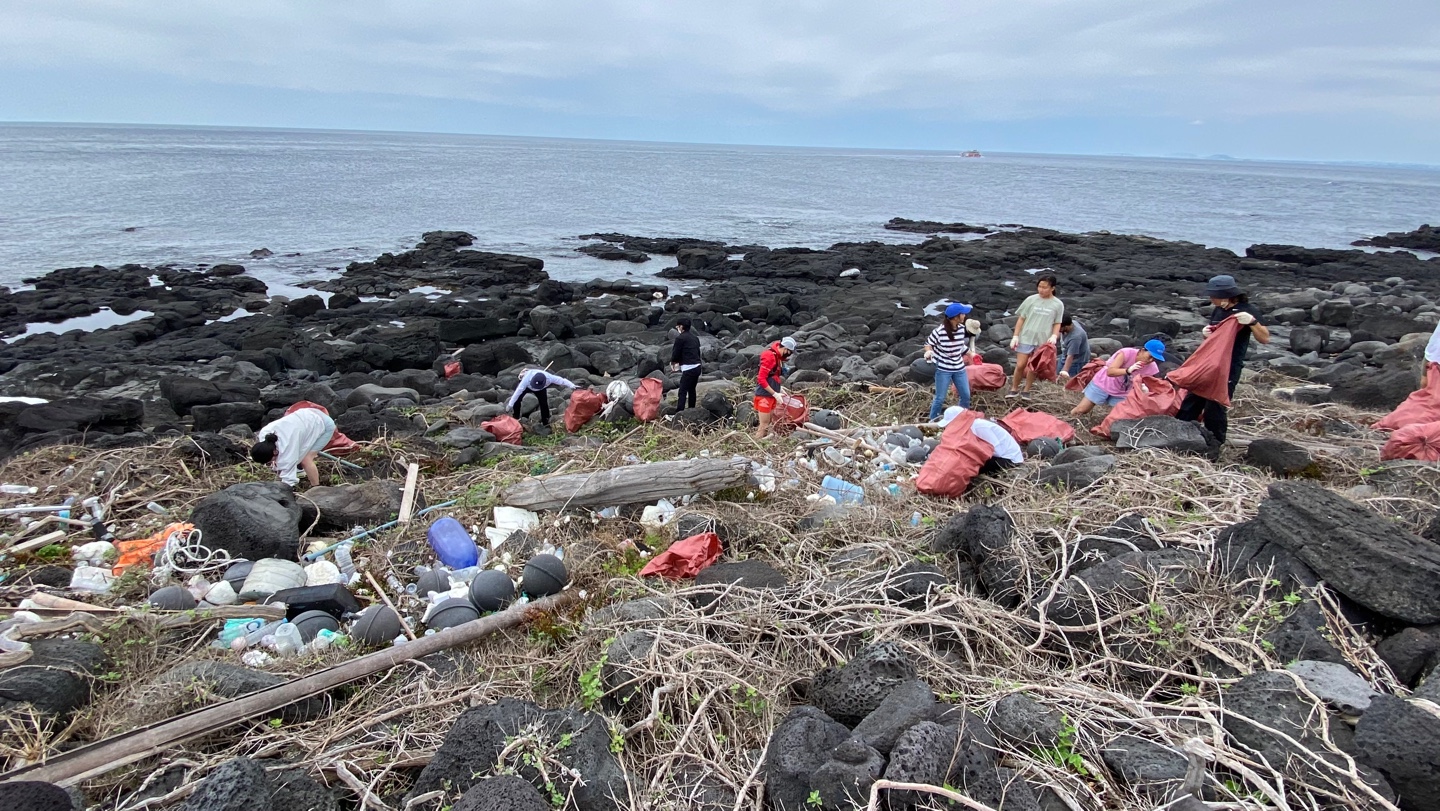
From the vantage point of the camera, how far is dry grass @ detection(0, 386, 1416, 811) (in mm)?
2908

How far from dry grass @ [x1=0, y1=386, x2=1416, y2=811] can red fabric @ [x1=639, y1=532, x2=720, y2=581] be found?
0.16m

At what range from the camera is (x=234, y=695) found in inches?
130

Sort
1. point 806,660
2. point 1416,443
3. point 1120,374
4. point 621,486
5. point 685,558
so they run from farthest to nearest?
point 1120,374 → point 1416,443 → point 621,486 → point 685,558 → point 806,660

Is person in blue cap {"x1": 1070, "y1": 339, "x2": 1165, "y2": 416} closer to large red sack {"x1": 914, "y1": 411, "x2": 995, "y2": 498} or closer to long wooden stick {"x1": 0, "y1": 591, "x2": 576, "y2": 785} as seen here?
large red sack {"x1": 914, "y1": 411, "x2": 995, "y2": 498}

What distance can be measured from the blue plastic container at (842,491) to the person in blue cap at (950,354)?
7.85 feet

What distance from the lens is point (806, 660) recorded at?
3.58m

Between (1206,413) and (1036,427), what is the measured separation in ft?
4.55

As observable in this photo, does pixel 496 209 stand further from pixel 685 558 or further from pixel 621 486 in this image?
pixel 685 558

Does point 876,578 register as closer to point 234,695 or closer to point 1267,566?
point 1267,566

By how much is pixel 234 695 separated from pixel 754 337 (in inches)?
548

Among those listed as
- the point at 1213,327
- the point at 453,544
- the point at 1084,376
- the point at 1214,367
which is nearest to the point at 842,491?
the point at 453,544

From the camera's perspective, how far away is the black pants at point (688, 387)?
897cm

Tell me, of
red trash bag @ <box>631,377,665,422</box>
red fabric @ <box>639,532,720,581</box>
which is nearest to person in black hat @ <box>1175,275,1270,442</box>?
red fabric @ <box>639,532,720,581</box>

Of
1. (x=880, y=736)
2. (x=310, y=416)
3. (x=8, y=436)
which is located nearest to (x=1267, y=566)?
(x=880, y=736)
